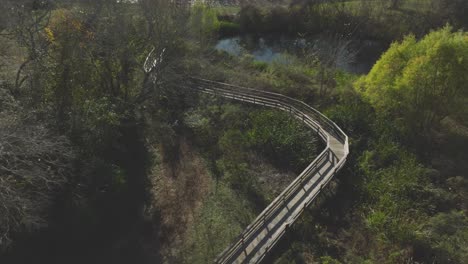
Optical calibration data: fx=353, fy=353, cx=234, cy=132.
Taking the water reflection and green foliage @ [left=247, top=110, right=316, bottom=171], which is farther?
the water reflection

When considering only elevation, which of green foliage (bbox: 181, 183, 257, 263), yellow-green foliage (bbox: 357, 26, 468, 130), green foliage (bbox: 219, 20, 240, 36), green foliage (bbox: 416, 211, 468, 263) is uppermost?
yellow-green foliage (bbox: 357, 26, 468, 130)

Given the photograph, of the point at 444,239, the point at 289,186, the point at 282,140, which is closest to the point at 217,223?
the point at 289,186

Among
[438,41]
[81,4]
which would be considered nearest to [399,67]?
[438,41]

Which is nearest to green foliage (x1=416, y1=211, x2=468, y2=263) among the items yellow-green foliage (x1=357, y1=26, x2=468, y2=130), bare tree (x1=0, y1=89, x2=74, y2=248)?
yellow-green foliage (x1=357, y1=26, x2=468, y2=130)

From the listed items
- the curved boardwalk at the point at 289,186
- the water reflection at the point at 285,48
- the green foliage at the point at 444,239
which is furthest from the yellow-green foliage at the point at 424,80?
the water reflection at the point at 285,48

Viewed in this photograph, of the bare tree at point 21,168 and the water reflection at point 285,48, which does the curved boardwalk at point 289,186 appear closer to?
the bare tree at point 21,168

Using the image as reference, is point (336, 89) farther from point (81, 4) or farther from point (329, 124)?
point (81, 4)

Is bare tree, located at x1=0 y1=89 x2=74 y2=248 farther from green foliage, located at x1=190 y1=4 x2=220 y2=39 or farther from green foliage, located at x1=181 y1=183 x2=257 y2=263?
green foliage, located at x1=190 y1=4 x2=220 y2=39
